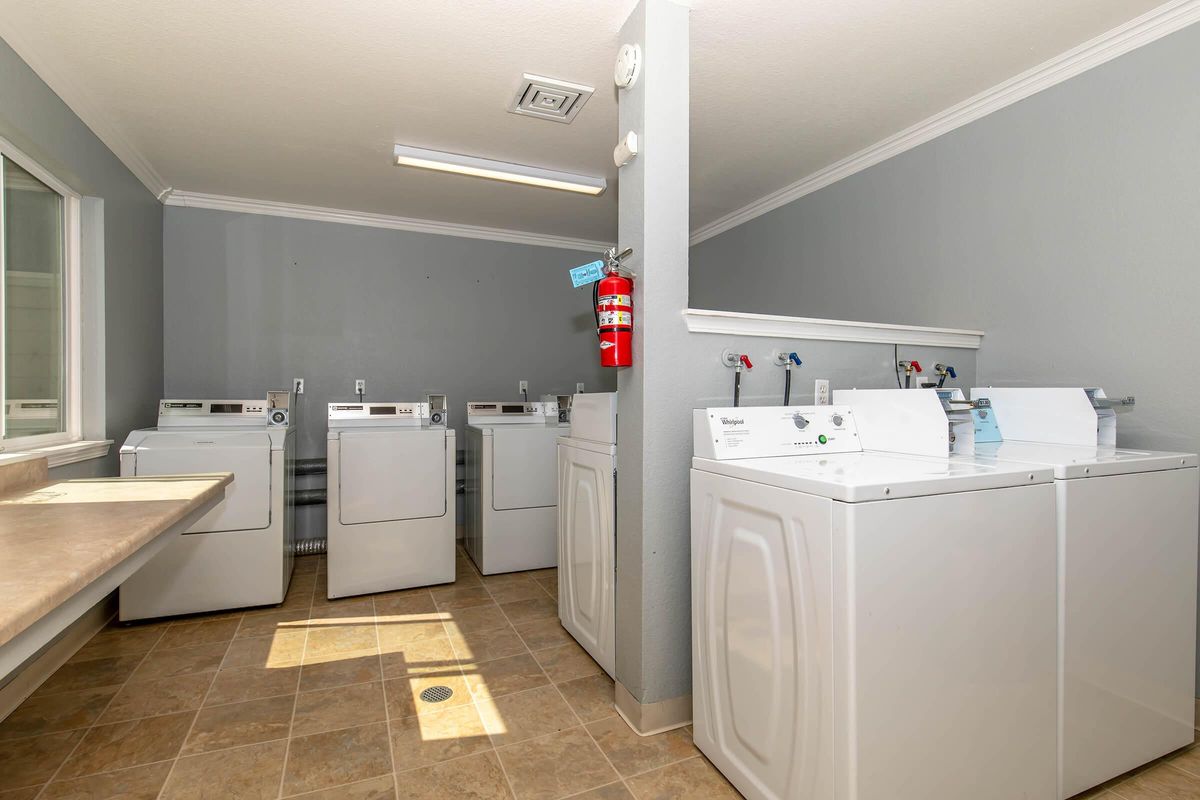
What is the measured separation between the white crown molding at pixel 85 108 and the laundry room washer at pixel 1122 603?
381 centimetres

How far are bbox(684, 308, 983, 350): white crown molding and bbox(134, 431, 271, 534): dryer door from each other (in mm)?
2427

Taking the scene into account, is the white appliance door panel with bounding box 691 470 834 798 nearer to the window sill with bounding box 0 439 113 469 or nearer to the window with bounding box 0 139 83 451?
the window sill with bounding box 0 439 113 469

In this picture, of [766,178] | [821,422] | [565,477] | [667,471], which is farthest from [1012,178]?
[565,477]

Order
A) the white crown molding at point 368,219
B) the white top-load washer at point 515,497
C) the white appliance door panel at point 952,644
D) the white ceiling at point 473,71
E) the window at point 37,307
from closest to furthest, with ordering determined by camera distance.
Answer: the white appliance door panel at point 952,644 < the white ceiling at point 473,71 < the window at point 37,307 < the white top-load washer at point 515,497 < the white crown molding at point 368,219

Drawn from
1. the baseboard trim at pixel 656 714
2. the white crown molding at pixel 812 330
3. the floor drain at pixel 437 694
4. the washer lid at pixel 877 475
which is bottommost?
the floor drain at pixel 437 694

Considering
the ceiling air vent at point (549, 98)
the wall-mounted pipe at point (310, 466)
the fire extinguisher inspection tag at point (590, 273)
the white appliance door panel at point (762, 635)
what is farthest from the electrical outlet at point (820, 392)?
the wall-mounted pipe at point (310, 466)

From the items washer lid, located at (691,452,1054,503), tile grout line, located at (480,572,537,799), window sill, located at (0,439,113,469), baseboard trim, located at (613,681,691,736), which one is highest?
washer lid, located at (691,452,1054,503)

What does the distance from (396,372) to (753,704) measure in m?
3.88

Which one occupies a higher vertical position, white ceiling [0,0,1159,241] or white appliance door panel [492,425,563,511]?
white ceiling [0,0,1159,241]

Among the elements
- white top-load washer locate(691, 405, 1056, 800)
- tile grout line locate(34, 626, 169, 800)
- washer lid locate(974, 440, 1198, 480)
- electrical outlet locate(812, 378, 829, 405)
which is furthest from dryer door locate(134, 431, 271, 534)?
washer lid locate(974, 440, 1198, 480)

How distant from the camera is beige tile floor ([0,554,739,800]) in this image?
5.63 feet

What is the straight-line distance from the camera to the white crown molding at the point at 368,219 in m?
4.09

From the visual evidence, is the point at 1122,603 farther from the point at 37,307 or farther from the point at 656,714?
the point at 37,307

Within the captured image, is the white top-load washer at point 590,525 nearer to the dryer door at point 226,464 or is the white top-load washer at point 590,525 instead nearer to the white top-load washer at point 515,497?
the white top-load washer at point 515,497
